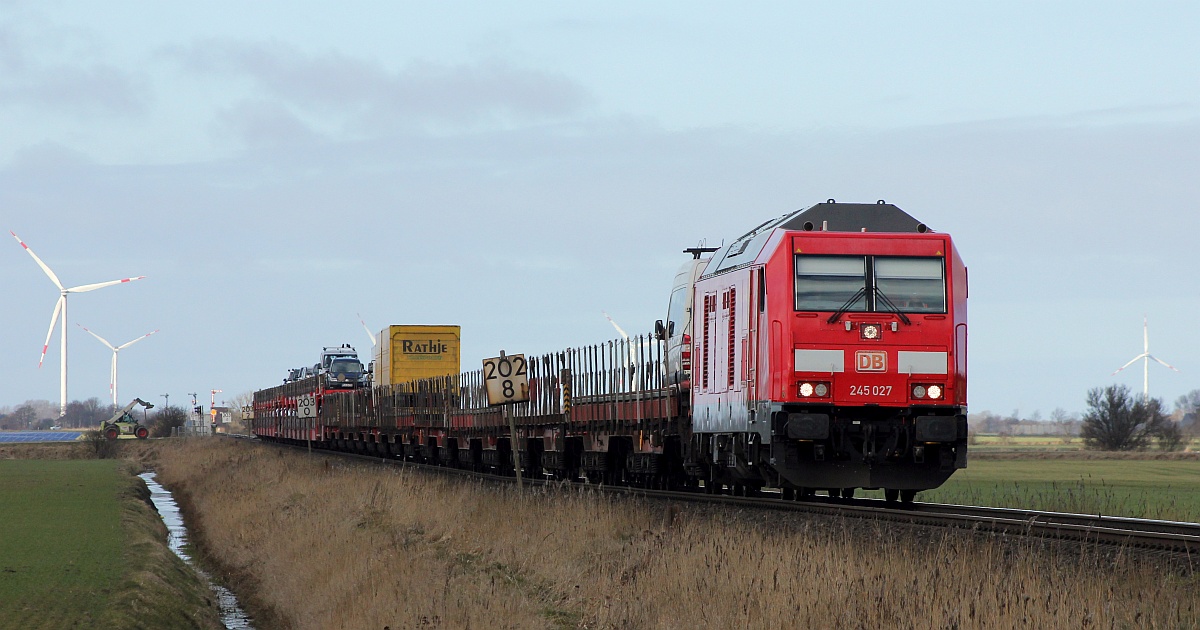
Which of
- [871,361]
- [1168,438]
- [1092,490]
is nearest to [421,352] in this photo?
[1092,490]

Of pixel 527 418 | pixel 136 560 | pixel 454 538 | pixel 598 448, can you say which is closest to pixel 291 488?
pixel 527 418

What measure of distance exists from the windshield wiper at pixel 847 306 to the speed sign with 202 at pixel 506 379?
18.3ft

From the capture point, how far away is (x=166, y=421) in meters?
155

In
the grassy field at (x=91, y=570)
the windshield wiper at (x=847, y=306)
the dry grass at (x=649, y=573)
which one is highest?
the windshield wiper at (x=847, y=306)

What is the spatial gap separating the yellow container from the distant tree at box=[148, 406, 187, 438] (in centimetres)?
9789

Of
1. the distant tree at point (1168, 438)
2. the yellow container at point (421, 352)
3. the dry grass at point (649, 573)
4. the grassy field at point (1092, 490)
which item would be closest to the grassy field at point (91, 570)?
the dry grass at point (649, 573)

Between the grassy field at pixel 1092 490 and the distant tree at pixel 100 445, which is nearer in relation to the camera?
the grassy field at pixel 1092 490

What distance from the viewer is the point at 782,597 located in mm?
12281

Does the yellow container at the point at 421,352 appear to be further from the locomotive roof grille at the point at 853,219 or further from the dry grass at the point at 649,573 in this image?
the locomotive roof grille at the point at 853,219

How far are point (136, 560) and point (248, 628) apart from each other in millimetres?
3136

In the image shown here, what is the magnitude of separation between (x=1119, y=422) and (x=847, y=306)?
296 feet

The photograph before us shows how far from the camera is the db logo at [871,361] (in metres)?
19.9

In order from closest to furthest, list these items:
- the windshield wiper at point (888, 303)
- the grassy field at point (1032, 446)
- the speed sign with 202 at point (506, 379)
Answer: the windshield wiper at point (888, 303), the speed sign with 202 at point (506, 379), the grassy field at point (1032, 446)

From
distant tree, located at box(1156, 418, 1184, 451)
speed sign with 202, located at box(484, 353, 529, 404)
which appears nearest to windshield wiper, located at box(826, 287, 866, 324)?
speed sign with 202, located at box(484, 353, 529, 404)
